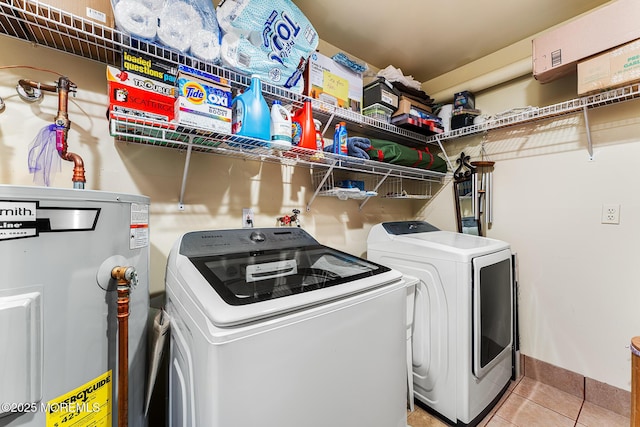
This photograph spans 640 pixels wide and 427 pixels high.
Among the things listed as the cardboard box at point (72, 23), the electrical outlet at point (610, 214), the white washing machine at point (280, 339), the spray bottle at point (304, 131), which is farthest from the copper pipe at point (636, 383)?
the cardboard box at point (72, 23)

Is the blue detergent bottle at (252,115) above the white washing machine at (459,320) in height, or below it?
above

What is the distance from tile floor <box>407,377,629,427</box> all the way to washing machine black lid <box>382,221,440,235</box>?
1.24m

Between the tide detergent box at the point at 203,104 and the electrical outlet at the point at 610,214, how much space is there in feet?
8.07

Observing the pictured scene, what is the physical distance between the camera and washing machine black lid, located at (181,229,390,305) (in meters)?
0.97

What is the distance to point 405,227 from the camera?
222cm

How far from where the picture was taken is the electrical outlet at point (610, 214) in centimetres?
179

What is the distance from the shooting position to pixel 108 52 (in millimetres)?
1268

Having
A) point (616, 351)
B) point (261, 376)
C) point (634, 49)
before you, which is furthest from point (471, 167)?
point (261, 376)

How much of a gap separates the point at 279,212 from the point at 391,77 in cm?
148

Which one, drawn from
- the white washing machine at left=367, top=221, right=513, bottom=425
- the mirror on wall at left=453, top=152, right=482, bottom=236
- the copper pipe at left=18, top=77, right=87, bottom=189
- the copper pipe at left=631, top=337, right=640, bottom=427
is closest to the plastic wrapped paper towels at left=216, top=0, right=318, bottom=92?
the copper pipe at left=18, top=77, right=87, bottom=189

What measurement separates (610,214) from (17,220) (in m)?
2.94

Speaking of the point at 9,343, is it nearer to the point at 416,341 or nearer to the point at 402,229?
the point at 416,341

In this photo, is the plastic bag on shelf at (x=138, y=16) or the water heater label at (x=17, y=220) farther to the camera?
the plastic bag on shelf at (x=138, y=16)

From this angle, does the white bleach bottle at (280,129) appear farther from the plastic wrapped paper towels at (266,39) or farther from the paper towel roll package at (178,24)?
the paper towel roll package at (178,24)
